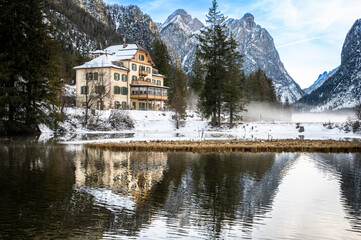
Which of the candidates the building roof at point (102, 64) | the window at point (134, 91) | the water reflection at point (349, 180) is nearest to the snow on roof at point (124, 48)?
the building roof at point (102, 64)

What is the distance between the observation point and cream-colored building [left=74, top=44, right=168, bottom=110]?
60984mm

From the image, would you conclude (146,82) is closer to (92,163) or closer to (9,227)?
(92,163)

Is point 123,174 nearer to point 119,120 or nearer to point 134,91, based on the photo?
point 119,120

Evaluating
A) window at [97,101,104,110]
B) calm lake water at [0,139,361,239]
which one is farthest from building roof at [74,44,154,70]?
calm lake water at [0,139,361,239]

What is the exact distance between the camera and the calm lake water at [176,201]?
22.7 ft

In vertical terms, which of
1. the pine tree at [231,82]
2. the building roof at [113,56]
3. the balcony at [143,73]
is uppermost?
the building roof at [113,56]

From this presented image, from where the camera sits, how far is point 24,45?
33969 mm

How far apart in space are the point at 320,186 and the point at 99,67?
5626 centimetres

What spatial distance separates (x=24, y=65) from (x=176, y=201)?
29737 millimetres

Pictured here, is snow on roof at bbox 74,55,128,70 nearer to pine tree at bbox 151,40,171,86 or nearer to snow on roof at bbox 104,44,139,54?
snow on roof at bbox 104,44,139,54

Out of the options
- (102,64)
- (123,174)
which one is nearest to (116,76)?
(102,64)

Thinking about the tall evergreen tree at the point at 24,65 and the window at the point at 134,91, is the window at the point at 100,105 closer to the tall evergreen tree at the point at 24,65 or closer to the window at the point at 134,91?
the window at the point at 134,91

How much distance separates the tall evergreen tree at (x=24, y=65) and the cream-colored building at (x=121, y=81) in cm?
2052

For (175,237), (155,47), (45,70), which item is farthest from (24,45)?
(155,47)
